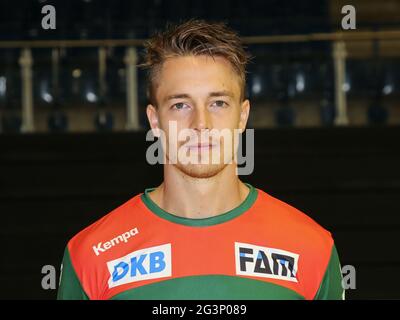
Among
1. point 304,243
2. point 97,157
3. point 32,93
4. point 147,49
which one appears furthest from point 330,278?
point 32,93

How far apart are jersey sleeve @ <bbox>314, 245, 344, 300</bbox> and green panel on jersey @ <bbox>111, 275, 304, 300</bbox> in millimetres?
66

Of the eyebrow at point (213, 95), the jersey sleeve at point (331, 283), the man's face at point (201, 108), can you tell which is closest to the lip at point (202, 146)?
the man's face at point (201, 108)

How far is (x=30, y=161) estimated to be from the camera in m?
4.82

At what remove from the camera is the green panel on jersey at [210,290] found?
5.33 ft

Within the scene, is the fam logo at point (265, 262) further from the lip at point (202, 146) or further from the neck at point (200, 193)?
the lip at point (202, 146)

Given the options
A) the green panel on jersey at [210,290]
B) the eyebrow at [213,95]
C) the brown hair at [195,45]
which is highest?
the brown hair at [195,45]

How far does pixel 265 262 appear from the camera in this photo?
66.9 inches

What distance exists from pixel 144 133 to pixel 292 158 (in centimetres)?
94

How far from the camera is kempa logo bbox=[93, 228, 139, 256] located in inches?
68.6

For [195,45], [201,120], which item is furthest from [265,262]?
[195,45]

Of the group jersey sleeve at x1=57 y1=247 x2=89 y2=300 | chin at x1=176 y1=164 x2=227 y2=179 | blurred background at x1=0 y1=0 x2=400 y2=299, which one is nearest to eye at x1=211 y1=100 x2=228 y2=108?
chin at x1=176 y1=164 x2=227 y2=179

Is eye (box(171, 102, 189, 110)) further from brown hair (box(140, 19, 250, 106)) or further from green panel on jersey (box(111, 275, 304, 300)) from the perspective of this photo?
green panel on jersey (box(111, 275, 304, 300))

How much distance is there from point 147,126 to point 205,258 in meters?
3.61

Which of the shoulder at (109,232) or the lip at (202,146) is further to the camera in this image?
the shoulder at (109,232)
